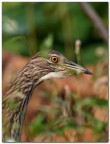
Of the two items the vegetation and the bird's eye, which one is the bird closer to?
the bird's eye

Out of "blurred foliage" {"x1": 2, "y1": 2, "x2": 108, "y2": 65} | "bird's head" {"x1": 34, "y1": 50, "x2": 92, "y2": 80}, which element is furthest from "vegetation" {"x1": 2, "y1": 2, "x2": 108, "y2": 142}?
"bird's head" {"x1": 34, "y1": 50, "x2": 92, "y2": 80}

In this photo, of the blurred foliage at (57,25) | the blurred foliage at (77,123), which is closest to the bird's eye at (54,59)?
the blurred foliage at (77,123)

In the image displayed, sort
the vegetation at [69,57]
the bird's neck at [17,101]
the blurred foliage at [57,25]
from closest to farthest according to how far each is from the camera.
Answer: the bird's neck at [17,101] → the vegetation at [69,57] → the blurred foliage at [57,25]

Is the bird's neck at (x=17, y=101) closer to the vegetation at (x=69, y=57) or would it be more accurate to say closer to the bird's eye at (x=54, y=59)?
the bird's eye at (x=54, y=59)

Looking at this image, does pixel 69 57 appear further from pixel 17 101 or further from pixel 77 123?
pixel 17 101

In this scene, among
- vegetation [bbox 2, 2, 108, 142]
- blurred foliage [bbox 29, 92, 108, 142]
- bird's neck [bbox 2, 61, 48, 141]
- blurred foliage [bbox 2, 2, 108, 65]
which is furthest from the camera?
blurred foliage [bbox 2, 2, 108, 65]

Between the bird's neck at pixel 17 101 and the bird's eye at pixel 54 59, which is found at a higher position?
the bird's eye at pixel 54 59

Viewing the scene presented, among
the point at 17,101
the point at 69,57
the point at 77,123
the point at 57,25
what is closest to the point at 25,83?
the point at 17,101
